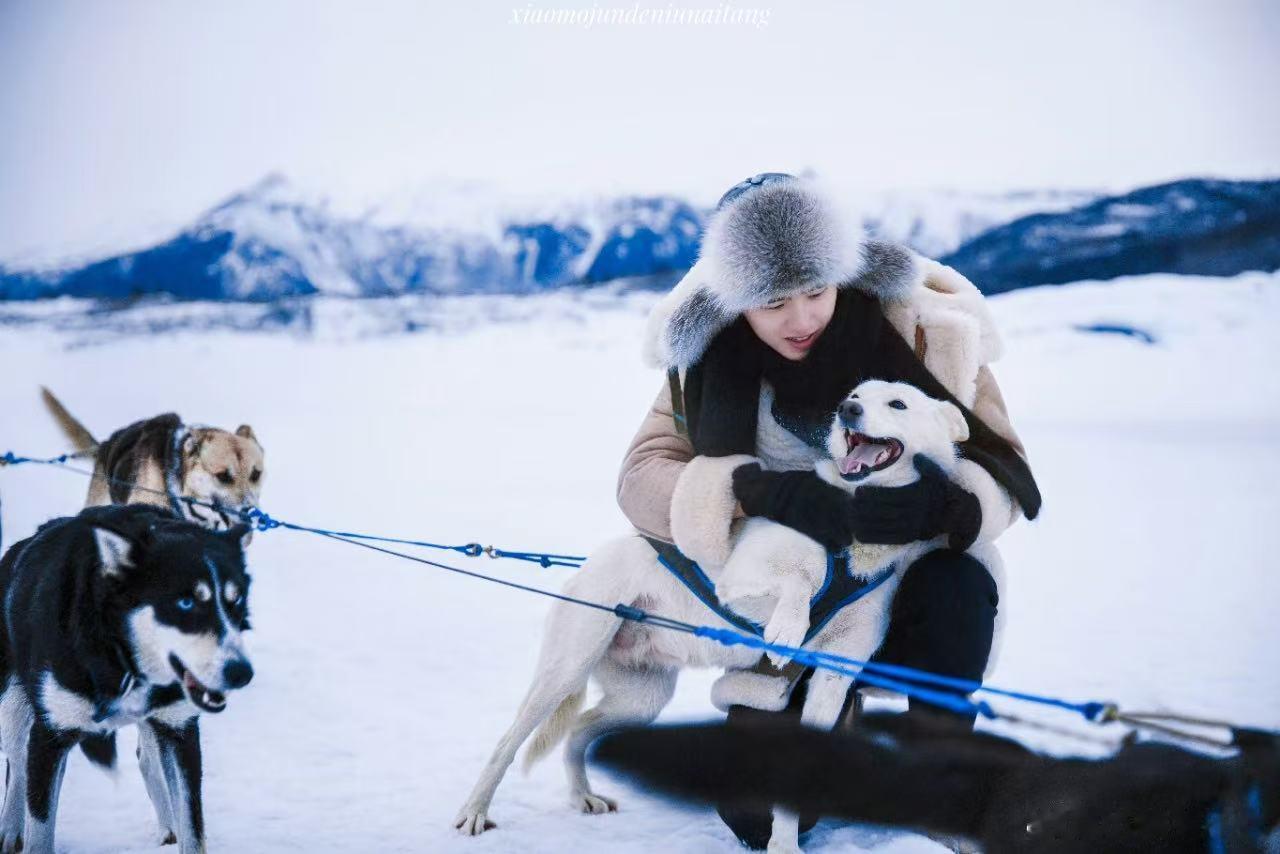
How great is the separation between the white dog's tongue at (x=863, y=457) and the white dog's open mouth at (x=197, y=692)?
94 cm

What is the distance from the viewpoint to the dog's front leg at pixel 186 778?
154cm

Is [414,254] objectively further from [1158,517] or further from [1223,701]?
[1223,701]

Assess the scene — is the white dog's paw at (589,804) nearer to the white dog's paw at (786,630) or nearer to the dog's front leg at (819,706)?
the dog's front leg at (819,706)

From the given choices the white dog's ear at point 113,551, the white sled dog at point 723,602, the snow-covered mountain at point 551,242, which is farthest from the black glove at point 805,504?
the snow-covered mountain at point 551,242

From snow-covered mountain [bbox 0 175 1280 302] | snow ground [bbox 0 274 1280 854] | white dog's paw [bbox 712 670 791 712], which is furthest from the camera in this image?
snow-covered mountain [bbox 0 175 1280 302]

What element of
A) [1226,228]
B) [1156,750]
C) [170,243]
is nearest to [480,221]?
[170,243]

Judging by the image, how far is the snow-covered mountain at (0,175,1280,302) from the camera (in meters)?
8.21

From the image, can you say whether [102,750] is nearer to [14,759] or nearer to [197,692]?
[14,759]

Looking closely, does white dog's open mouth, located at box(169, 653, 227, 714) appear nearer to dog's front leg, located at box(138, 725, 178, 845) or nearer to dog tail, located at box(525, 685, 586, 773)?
dog's front leg, located at box(138, 725, 178, 845)

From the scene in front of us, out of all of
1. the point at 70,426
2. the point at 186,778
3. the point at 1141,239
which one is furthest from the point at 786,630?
the point at 1141,239

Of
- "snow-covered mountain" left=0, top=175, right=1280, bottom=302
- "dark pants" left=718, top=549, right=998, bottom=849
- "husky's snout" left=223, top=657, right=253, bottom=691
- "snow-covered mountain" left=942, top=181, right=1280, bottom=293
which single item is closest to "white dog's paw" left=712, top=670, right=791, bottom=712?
"dark pants" left=718, top=549, right=998, bottom=849

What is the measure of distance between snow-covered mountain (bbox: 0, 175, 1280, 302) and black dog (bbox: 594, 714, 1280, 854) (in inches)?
296

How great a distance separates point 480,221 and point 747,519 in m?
9.50

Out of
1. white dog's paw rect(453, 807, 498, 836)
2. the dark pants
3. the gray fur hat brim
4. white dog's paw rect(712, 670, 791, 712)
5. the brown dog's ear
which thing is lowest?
white dog's paw rect(453, 807, 498, 836)
